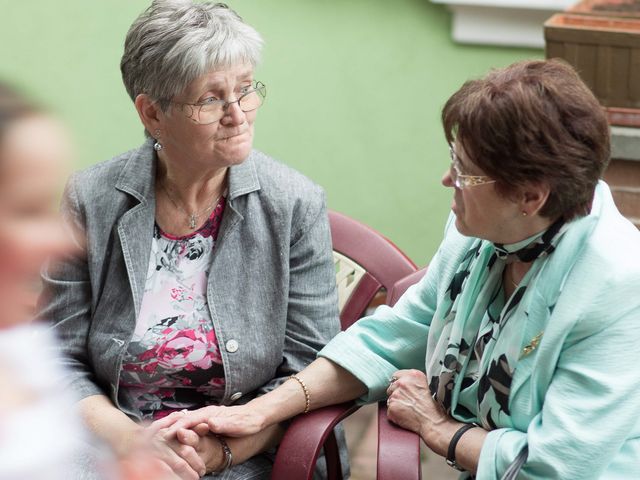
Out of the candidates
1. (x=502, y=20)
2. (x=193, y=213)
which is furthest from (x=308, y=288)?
(x=502, y=20)

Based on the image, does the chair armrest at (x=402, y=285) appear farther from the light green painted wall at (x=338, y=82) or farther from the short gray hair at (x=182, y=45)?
the light green painted wall at (x=338, y=82)

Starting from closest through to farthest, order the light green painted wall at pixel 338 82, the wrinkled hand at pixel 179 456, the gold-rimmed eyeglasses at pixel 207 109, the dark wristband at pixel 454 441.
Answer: the dark wristband at pixel 454 441, the wrinkled hand at pixel 179 456, the gold-rimmed eyeglasses at pixel 207 109, the light green painted wall at pixel 338 82

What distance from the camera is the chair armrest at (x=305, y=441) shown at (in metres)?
2.34

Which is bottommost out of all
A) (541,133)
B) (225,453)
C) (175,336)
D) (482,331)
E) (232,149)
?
(225,453)

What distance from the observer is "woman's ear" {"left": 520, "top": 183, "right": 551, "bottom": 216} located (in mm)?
2041

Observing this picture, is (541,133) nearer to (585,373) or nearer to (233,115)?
(585,373)

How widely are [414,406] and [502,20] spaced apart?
1.76 metres

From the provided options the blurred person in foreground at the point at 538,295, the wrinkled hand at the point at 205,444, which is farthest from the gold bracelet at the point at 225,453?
the blurred person in foreground at the point at 538,295

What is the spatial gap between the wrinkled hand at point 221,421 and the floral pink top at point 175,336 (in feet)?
0.43

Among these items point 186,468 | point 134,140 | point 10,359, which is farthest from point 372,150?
point 10,359

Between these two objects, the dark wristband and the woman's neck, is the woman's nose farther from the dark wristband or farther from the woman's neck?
the dark wristband

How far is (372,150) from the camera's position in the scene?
4.04 meters

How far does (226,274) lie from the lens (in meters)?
2.61

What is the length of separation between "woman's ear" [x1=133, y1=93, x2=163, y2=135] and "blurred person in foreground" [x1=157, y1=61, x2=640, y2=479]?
0.78 metres
